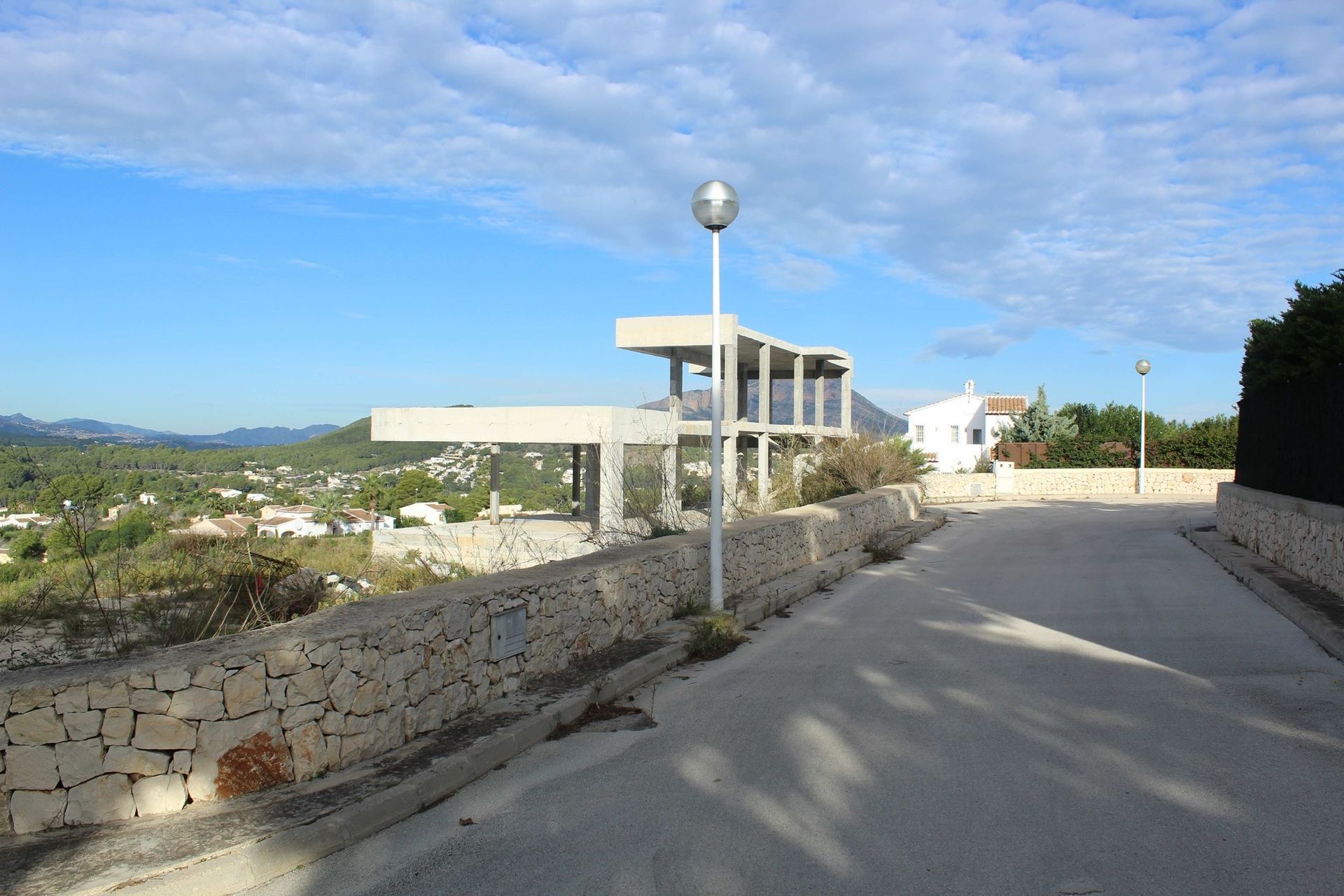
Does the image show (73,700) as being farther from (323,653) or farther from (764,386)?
(764,386)

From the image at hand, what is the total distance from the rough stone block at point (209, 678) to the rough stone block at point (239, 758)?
197 millimetres

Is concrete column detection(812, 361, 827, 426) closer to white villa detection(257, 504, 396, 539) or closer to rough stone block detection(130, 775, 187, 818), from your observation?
white villa detection(257, 504, 396, 539)

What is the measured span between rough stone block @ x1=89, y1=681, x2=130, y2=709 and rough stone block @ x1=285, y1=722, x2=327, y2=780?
0.85 meters

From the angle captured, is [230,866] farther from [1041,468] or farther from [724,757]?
[1041,468]

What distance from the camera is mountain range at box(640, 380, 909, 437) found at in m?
29.0

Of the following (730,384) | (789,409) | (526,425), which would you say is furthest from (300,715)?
(789,409)

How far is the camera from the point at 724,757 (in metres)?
5.98

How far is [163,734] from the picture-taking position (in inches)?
187

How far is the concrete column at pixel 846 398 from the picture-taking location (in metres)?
44.3

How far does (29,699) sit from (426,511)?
36732mm

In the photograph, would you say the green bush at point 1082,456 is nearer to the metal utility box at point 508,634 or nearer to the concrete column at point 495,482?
the concrete column at point 495,482

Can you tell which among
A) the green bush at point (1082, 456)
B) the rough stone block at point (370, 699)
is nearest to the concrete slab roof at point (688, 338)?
the green bush at point (1082, 456)

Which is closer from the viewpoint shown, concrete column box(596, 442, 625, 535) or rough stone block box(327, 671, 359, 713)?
rough stone block box(327, 671, 359, 713)

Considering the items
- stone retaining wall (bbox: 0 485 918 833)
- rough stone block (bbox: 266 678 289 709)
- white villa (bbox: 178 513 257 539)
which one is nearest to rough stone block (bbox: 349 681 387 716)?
stone retaining wall (bbox: 0 485 918 833)
